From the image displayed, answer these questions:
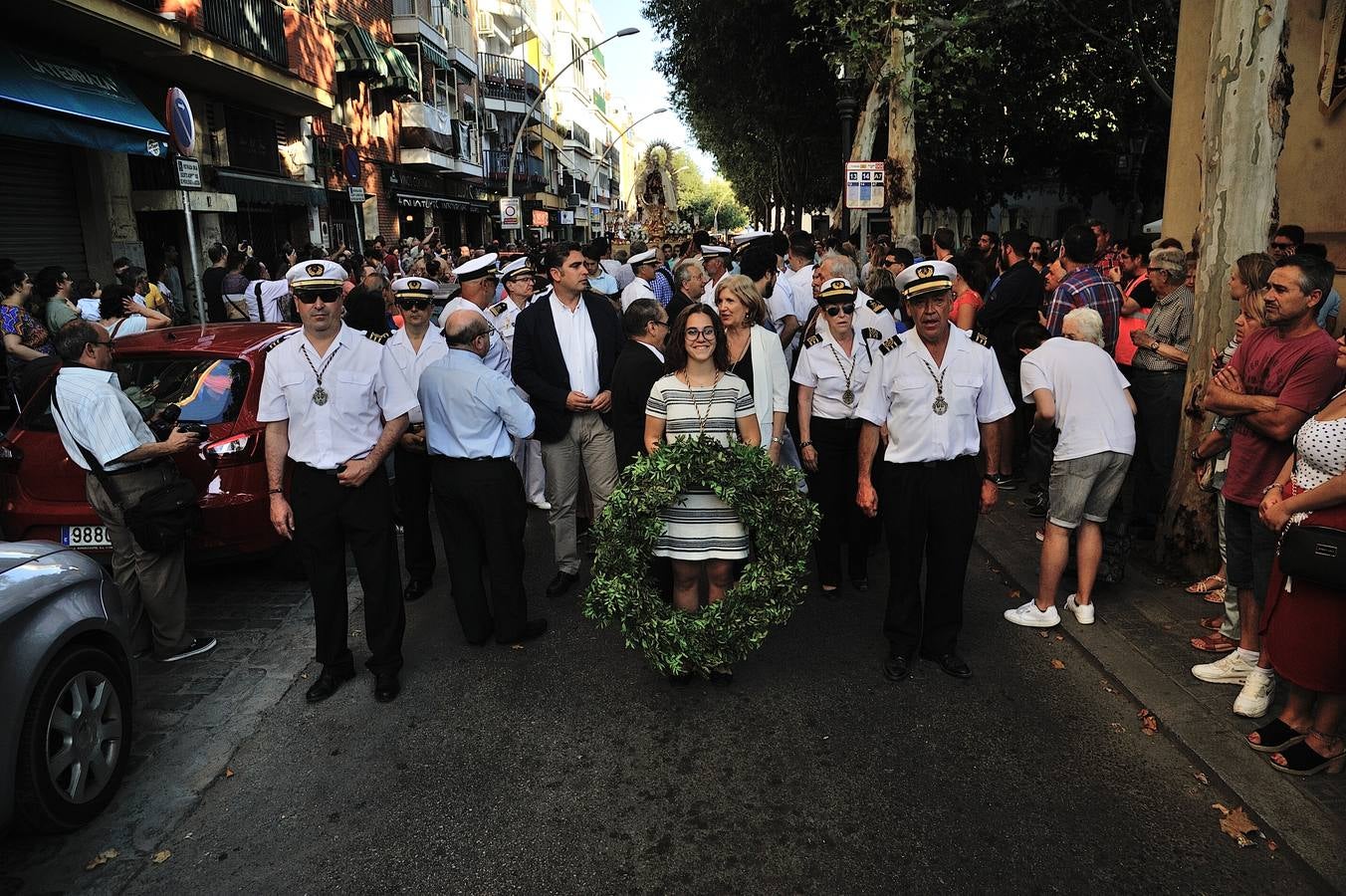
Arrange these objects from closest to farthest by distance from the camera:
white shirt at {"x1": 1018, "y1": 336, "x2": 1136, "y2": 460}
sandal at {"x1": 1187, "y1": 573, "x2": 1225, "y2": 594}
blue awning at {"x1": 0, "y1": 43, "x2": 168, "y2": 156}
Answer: white shirt at {"x1": 1018, "y1": 336, "x2": 1136, "y2": 460} → sandal at {"x1": 1187, "y1": 573, "x2": 1225, "y2": 594} → blue awning at {"x1": 0, "y1": 43, "x2": 168, "y2": 156}

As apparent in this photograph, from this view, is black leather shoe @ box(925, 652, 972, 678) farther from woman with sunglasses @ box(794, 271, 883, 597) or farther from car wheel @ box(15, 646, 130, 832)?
car wheel @ box(15, 646, 130, 832)

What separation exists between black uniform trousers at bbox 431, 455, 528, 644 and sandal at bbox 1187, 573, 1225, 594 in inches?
159

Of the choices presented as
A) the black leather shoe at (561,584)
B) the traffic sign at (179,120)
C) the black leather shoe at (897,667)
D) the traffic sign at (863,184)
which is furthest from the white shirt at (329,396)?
the traffic sign at (863,184)

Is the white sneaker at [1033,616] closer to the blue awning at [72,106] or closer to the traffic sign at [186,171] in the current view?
the traffic sign at [186,171]

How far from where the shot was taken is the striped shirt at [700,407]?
14.6ft

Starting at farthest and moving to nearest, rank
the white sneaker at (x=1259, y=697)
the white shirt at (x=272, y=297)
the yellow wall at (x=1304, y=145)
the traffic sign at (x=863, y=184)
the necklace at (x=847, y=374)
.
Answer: the traffic sign at (x=863, y=184), the white shirt at (x=272, y=297), the yellow wall at (x=1304, y=145), the necklace at (x=847, y=374), the white sneaker at (x=1259, y=697)

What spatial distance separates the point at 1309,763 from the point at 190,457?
5888 mm

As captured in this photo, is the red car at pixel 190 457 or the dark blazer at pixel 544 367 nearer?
the red car at pixel 190 457

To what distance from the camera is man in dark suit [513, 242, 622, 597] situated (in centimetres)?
592

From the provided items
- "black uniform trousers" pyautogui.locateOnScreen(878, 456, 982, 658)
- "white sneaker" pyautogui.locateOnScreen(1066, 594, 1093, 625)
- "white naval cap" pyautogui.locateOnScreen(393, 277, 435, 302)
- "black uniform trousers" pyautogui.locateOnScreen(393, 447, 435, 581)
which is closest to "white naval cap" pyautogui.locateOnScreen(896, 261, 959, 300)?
"black uniform trousers" pyautogui.locateOnScreen(878, 456, 982, 658)

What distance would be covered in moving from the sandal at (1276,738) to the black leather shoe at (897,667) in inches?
59.1

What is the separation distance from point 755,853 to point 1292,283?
11.0ft

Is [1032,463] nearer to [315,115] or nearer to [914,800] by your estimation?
[914,800]

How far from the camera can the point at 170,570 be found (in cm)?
501
